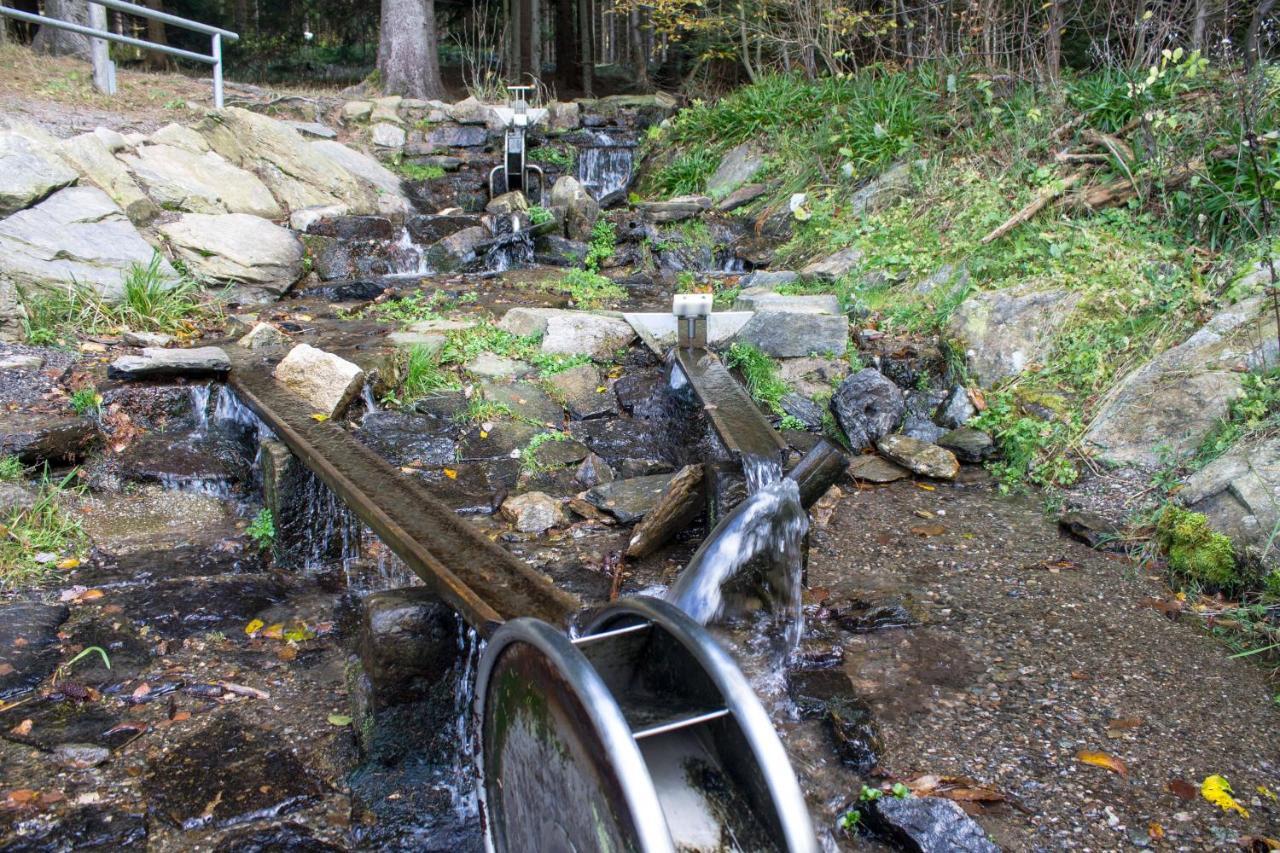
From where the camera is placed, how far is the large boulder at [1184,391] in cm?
483

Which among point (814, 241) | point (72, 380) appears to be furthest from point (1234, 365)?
point (72, 380)

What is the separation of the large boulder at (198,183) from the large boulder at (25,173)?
0.81 meters

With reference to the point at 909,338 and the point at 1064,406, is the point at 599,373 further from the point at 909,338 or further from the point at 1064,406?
the point at 1064,406

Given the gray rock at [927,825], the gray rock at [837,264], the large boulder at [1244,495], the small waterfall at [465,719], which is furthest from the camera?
the gray rock at [837,264]

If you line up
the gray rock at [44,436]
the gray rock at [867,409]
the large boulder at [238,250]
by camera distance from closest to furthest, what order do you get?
the gray rock at [44,436], the gray rock at [867,409], the large boulder at [238,250]

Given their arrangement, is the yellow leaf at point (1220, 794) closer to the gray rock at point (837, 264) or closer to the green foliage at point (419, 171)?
the gray rock at point (837, 264)

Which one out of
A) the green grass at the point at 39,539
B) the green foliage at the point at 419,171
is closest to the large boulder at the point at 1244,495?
the green grass at the point at 39,539

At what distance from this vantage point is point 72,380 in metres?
5.44

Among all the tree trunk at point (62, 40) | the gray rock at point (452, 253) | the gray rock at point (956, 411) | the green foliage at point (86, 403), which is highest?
the tree trunk at point (62, 40)

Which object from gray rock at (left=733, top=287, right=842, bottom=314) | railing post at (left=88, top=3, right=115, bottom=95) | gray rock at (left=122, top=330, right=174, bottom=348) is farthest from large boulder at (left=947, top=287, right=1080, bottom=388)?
railing post at (left=88, top=3, right=115, bottom=95)

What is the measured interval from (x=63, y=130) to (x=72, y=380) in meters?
4.25

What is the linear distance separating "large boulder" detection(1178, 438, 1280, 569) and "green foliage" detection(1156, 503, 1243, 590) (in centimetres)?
6

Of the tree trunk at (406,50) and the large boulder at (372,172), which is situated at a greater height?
the tree trunk at (406,50)

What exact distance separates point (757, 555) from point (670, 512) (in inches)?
30.7
